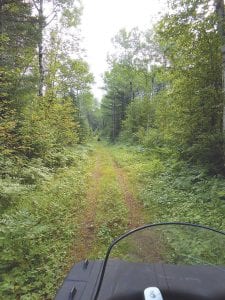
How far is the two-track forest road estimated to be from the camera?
5.57m

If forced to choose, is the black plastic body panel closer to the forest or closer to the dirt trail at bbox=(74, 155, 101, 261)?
the forest

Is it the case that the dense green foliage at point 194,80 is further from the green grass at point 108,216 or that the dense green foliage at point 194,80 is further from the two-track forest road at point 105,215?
the green grass at point 108,216

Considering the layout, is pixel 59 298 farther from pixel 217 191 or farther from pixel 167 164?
pixel 167 164

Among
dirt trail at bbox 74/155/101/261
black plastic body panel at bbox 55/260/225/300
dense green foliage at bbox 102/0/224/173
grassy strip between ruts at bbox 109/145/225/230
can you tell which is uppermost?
dense green foliage at bbox 102/0/224/173

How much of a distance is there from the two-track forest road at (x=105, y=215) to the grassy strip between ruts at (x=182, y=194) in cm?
40

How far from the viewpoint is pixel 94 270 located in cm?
223

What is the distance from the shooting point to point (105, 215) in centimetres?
716

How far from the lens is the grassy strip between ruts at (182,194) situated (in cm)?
659

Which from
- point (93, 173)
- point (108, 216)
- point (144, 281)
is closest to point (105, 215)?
point (108, 216)

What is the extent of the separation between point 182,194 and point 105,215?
2.67m

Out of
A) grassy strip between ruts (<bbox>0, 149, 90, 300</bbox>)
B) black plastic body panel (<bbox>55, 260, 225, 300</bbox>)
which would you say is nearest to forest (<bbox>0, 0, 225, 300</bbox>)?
grassy strip between ruts (<bbox>0, 149, 90, 300</bbox>)

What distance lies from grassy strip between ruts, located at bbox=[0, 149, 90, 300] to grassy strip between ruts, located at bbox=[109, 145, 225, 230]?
2.32 meters

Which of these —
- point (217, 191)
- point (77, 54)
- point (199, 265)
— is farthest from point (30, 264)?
point (77, 54)

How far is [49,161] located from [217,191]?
7.64 metres
